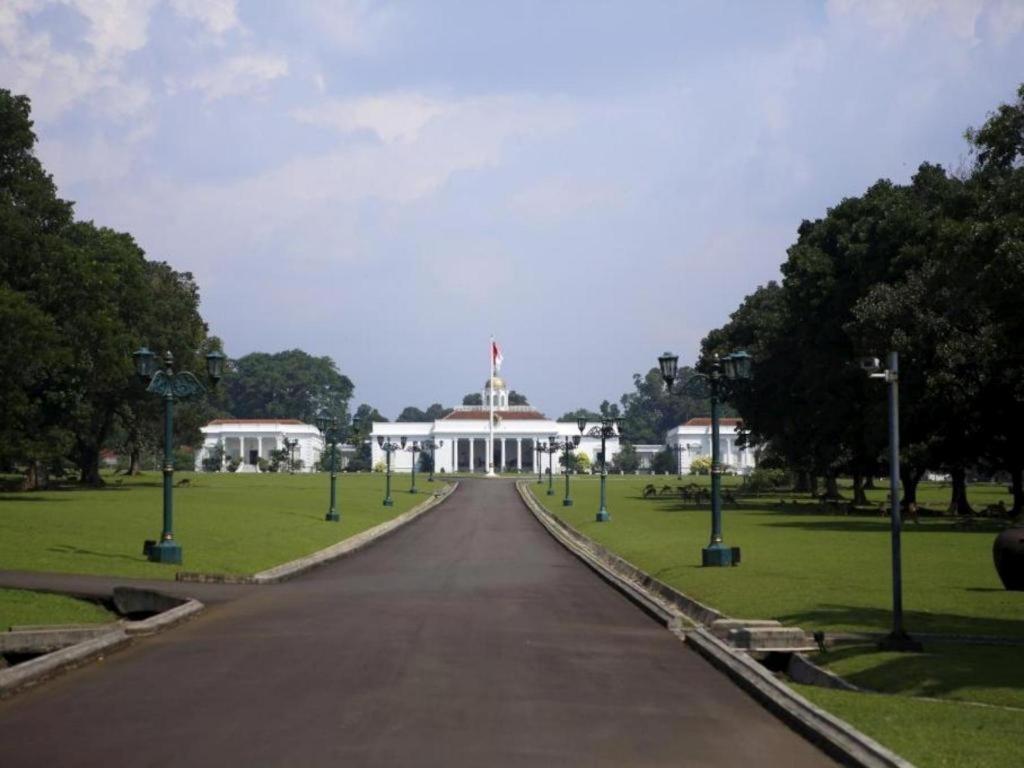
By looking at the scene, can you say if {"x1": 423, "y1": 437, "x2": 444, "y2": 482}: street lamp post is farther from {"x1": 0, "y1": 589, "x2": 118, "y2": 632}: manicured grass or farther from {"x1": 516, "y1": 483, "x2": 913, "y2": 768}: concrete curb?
{"x1": 0, "y1": 589, "x2": 118, "y2": 632}: manicured grass

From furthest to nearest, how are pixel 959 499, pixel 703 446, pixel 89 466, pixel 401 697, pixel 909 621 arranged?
pixel 703 446 < pixel 89 466 < pixel 959 499 < pixel 909 621 < pixel 401 697

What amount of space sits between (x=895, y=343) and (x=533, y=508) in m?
28.2

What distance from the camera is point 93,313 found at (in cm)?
5753

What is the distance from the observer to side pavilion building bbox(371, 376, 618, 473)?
184 m

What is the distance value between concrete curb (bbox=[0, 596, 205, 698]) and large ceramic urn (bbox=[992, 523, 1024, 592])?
13.4 meters

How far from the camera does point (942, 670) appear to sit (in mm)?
13945

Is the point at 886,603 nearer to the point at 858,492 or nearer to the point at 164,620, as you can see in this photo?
the point at 164,620

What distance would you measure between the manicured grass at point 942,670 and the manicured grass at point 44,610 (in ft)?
34.1

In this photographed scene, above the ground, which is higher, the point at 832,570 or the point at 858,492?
the point at 858,492

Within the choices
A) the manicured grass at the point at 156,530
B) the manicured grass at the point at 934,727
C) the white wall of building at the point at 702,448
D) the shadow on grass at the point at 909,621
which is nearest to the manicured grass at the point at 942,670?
the manicured grass at the point at 934,727

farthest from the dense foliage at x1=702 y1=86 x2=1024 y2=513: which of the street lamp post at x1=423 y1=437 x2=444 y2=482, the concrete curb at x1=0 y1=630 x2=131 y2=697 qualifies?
the street lamp post at x1=423 y1=437 x2=444 y2=482

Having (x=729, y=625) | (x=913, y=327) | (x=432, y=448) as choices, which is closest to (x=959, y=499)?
(x=913, y=327)

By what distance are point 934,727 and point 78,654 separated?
8.56 metres

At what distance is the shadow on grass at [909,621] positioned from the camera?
17.5m
